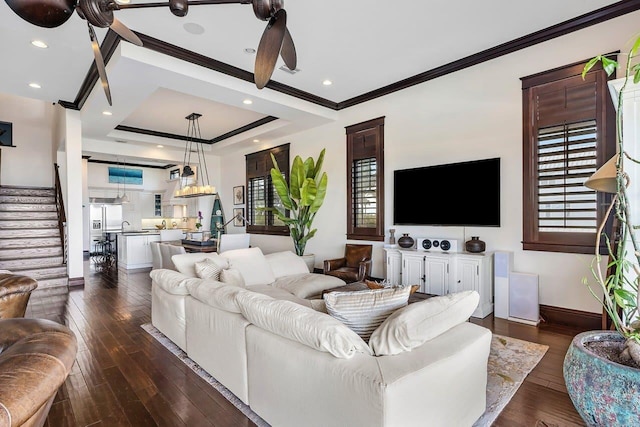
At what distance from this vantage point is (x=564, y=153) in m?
3.65

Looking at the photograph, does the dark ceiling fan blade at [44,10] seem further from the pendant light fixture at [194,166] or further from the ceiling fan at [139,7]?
the pendant light fixture at [194,166]

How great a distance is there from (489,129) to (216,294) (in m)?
3.84

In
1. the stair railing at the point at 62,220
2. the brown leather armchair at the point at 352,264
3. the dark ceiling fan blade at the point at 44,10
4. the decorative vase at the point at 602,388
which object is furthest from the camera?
the stair railing at the point at 62,220

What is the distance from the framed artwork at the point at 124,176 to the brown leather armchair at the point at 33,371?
11.9m

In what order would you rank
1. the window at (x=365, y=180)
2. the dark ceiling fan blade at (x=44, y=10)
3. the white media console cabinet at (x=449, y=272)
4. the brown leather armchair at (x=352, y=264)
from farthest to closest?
the window at (x=365, y=180), the brown leather armchair at (x=352, y=264), the white media console cabinet at (x=449, y=272), the dark ceiling fan blade at (x=44, y=10)

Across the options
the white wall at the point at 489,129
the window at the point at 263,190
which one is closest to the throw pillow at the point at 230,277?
the white wall at the point at 489,129

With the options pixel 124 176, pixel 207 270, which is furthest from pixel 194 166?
pixel 207 270

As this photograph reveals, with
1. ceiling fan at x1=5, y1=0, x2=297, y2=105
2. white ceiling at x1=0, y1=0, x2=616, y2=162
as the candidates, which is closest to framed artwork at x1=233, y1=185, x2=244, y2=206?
white ceiling at x1=0, y1=0, x2=616, y2=162

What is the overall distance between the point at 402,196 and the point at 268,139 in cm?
383

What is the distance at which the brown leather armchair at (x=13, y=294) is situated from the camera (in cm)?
248

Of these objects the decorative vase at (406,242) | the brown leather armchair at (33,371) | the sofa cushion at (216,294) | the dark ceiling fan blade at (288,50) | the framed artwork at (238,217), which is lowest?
the sofa cushion at (216,294)

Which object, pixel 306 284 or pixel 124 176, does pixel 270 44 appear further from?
pixel 124 176

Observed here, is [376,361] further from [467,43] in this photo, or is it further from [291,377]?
[467,43]

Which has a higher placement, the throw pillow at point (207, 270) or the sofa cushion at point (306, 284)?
the throw pillow at point (207, 270)
